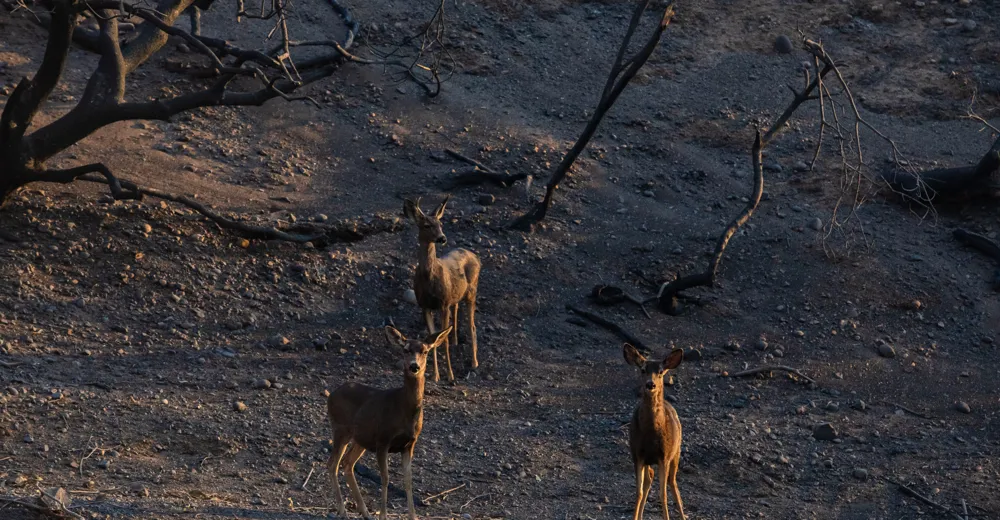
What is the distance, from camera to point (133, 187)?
42.8 ft

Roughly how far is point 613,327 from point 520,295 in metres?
1.23

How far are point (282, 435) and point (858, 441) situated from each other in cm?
554

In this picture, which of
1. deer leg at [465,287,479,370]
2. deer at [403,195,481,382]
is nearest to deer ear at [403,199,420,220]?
deer at [403,195,481,382]

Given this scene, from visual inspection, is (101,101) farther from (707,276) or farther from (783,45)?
(783,45)

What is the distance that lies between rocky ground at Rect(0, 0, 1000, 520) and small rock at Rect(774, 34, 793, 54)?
183 millimetres

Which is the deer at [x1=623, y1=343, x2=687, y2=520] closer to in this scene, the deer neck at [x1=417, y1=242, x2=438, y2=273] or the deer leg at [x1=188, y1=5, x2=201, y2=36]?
the deer neck at [x1=417, y1=242, x2=438, y2=273]

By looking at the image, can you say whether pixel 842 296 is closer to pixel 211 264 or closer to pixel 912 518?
pixel 912 518

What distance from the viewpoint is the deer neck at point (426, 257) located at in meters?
12.7

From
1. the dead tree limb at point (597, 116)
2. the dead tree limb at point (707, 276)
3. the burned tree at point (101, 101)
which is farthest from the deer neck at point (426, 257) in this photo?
the dead tree limb at point (707, 276)

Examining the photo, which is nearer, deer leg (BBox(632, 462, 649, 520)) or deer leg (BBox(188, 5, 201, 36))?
deer leg (BBox(632, 462, 649, 520))

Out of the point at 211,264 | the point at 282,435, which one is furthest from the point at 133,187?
the point at 282,435

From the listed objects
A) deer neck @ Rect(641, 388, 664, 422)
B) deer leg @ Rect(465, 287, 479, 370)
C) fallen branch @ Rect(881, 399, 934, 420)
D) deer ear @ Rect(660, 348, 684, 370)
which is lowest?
fallen branch @ Rect(881, 399, 934, 420)

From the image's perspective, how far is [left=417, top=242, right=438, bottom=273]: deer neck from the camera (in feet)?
41.7

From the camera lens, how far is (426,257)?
41.8 feet
